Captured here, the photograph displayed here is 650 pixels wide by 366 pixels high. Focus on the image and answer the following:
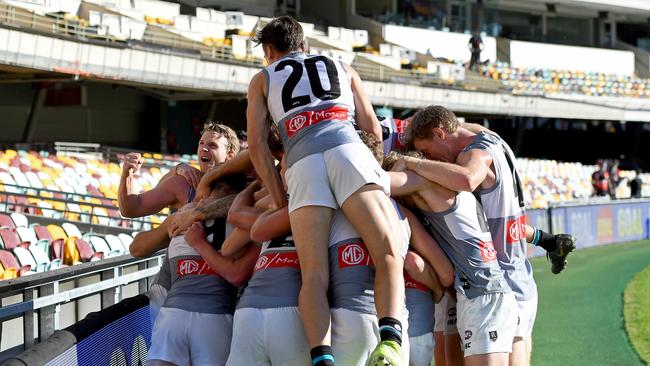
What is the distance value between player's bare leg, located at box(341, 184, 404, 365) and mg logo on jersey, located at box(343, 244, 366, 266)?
63 millimetres

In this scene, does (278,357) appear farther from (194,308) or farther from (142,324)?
(142,324)

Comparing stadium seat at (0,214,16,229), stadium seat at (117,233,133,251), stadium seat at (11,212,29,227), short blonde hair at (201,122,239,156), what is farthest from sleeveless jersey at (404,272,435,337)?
stadium seat at (11,212,29,227)

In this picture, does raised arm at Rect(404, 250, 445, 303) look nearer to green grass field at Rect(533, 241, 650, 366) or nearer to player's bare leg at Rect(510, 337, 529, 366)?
player's bare leg at Rect(510, 337, 529, 366)

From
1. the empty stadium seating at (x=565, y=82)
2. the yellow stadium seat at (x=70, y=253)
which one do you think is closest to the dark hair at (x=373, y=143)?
the yellow stadium seat at (x=70, y=253)

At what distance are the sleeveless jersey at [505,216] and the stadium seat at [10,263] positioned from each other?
608cm

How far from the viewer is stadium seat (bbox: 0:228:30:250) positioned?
1064cm

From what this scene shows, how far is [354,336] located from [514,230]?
1.46 metres

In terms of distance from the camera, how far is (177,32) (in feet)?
97.4

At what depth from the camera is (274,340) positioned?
3678mm

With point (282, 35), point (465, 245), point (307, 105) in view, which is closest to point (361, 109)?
point (307, 105)

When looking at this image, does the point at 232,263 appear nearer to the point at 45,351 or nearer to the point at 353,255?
the point at 353,255

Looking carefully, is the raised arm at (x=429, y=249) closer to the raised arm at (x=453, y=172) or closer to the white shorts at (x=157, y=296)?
the raised arm at (x=453, y=172)

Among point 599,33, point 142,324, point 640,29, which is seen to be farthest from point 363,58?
point 142,324

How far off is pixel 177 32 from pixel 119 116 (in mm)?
5359
